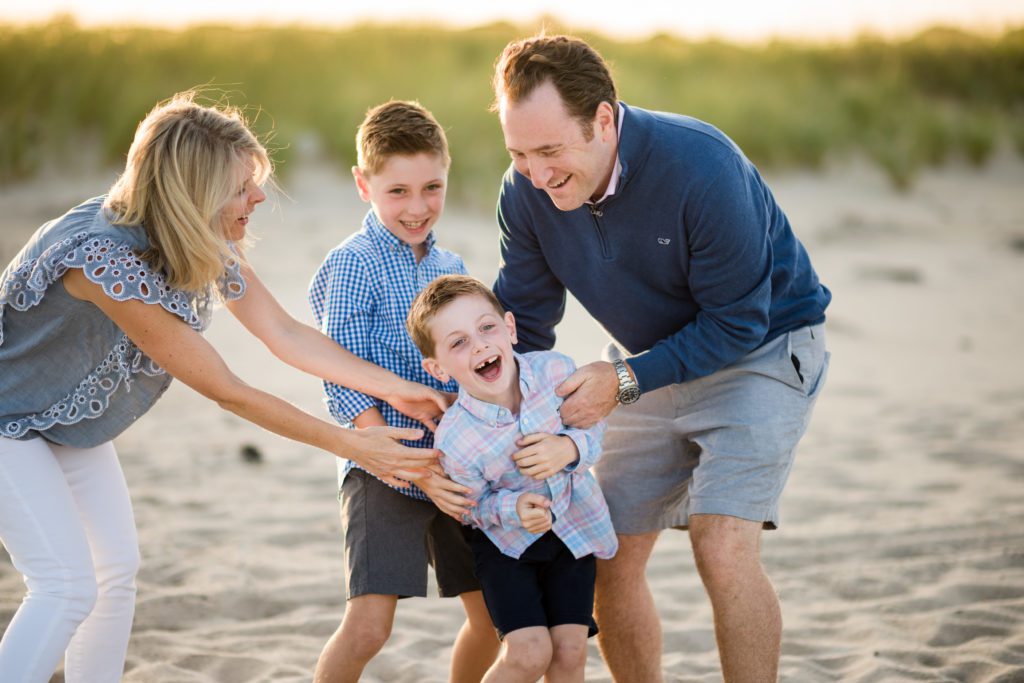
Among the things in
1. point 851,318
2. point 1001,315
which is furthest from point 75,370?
point 1001,315

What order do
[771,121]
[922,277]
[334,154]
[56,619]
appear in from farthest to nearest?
[771,121]
[334,154]
[922,277]
[56,619]

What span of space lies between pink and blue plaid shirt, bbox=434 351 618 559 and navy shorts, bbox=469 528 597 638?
0.12 feet

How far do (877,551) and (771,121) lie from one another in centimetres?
825

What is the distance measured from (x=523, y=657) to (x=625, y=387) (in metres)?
0.82

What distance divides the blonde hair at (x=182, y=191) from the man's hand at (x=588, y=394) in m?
1.02

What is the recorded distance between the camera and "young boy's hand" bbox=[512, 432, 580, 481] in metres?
3.02

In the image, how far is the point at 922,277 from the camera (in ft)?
33.7

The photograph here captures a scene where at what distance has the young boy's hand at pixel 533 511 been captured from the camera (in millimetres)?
2977

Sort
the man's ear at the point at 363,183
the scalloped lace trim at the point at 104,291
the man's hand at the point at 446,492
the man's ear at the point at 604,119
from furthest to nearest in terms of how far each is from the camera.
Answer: the man's ear at the point at 363,183, the man's ear at the point at 604,119, the man's hand at the point at 446,492, the scalloped lace trim at the point at 104,291

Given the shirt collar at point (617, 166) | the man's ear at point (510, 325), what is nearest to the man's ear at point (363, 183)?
the man's ear at point (510, 325)

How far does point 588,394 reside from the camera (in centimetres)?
319

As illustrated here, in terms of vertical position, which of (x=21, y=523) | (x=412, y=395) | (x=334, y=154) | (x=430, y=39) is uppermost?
(x=430, y=39)

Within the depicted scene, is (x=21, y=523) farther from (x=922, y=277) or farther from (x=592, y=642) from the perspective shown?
(x=922, y=277)

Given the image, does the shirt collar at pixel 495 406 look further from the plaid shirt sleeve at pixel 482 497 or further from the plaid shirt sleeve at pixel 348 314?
the plaid shirt sleeve at pixel 348 314
